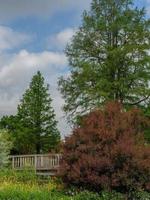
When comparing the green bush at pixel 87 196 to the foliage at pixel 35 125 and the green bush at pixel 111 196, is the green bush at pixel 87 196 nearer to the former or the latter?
the green bush at pixel 111 196

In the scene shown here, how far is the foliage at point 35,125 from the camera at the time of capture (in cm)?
5319

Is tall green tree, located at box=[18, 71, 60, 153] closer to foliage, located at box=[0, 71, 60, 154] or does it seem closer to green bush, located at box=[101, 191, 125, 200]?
foliage, located at box=[0, 71, 60, 154]

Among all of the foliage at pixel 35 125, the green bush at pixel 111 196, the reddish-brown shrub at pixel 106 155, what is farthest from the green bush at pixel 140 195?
the foliage at pixel 35 125

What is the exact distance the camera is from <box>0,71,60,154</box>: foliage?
53.2m

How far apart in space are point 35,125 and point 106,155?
120ft

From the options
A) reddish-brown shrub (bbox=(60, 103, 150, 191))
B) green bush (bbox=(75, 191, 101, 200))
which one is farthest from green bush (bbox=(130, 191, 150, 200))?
green bush (bbox=(75, 191, 101, 200))

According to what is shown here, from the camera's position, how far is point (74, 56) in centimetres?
4381

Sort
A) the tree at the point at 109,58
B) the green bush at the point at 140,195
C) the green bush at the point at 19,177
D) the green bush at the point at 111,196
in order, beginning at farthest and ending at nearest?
the tree at the point at 109,58 → the green bush at the point at 19,177 → the green bush at the point at 140,195 → the green bush at the point at 111,196

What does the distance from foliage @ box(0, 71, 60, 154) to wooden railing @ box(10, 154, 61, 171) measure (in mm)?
17739

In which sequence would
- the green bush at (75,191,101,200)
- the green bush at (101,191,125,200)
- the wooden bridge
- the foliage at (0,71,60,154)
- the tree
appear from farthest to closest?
the foliage at (0,71,60,154) → the tree → the wooden bridge → the green bush at (101,191,125,200) → the green bush at (75,191,101,200)

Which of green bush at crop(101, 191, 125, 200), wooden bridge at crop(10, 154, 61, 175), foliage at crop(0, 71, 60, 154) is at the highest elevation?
foliage at crop(0, 71, 60, 154)

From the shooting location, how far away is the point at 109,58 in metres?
42.7

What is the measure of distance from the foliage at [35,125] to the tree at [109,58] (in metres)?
9.72

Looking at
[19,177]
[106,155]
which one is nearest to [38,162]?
[19,177]
